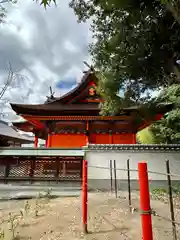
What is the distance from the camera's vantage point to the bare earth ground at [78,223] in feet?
12.0

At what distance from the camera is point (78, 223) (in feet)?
14.3

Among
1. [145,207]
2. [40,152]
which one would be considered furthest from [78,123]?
[145,207]

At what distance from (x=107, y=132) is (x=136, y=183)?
155 inches

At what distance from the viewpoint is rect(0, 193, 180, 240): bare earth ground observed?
3.66 meters

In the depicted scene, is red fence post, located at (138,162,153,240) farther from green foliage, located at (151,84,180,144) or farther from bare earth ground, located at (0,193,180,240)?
green foliage, located at (151,84,180,144)

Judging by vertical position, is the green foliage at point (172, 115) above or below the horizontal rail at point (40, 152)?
above

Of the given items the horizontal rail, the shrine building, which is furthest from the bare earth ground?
the shrine building

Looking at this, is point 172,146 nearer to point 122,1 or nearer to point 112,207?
point 112,207

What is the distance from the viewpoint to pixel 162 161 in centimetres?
914

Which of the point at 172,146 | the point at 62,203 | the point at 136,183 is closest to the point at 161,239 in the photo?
the point at 62,203

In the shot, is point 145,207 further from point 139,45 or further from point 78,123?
point 78,123

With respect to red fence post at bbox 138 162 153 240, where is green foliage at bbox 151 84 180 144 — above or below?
above

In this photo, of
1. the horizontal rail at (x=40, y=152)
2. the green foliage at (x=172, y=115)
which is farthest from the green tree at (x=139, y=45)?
the horizontal rail at (x=40, y=152)

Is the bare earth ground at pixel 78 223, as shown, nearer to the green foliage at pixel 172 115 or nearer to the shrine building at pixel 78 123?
the green foliage at pixel 172 115
